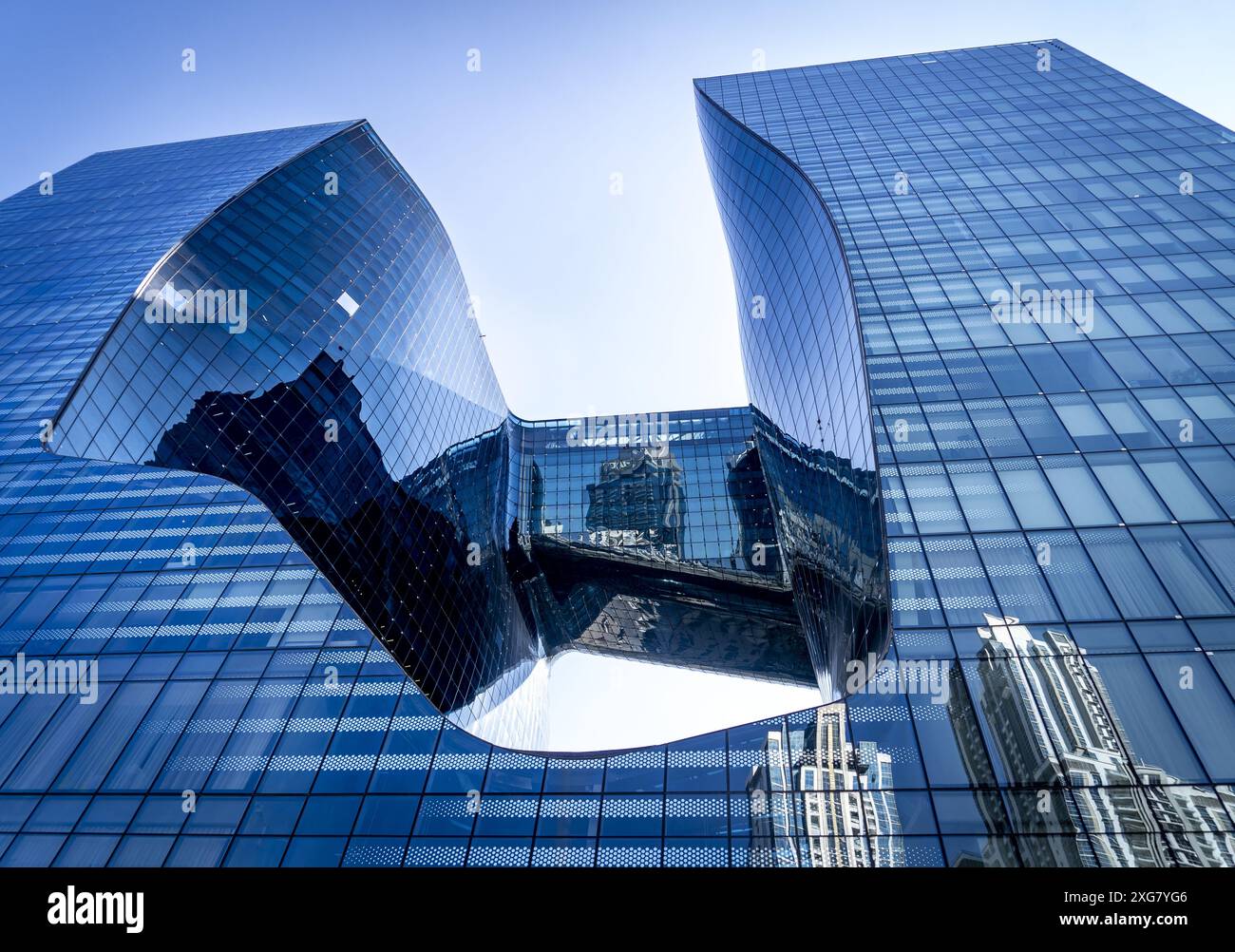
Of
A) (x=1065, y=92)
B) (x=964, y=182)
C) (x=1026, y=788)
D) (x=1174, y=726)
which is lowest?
(x=1026, y=788)

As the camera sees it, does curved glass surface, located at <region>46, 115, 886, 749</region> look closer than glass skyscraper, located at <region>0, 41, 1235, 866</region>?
No

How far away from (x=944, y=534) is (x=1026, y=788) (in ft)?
28.8

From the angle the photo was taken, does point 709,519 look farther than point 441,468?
Yes

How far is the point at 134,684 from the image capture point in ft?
72.9

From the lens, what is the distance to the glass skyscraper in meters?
18.4

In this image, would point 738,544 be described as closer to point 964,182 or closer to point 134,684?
point 964,182

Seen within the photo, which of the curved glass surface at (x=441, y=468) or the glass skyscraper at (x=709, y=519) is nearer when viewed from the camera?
the glass skyscraper at (x=709, y=519)

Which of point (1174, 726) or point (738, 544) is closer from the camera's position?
point (1174, 726)

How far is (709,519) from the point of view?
6688 cm

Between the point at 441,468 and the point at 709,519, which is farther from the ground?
the point at 709,519

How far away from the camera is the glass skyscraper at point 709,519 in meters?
18.4
